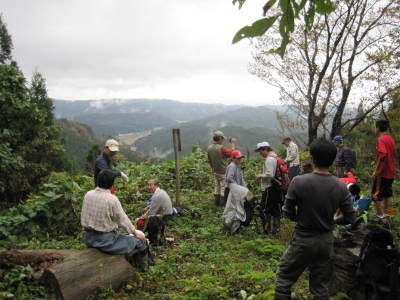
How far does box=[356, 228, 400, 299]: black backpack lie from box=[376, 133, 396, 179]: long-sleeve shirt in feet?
7.28

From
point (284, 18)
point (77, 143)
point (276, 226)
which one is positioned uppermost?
point (284, 18)

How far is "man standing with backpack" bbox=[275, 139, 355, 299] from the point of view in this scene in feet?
8.73

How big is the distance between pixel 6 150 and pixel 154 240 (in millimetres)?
3997

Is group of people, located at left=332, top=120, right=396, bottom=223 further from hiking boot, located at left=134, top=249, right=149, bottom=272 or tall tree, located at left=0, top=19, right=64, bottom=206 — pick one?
tall tree, located at left=0, top=19, right=64, bottom=206

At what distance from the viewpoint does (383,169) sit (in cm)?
521

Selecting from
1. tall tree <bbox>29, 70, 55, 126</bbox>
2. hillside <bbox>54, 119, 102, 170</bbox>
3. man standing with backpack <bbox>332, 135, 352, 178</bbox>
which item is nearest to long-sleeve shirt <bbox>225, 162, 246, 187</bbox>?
man standing with backpack <bbox>332, 135, 352, 178</bbox>

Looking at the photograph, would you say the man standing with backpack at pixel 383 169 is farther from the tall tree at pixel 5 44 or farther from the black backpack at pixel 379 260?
the tall tree at pixel 5 44

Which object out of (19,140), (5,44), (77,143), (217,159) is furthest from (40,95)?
(77,143)

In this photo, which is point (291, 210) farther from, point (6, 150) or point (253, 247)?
point (6, 150)

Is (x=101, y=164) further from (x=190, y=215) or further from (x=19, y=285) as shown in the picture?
(x=190, y=215)

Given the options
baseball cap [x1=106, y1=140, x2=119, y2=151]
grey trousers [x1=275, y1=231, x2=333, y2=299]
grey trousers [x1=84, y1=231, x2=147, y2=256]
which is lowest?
grey trousers [x1=84, y1=231, x2=147, y2=256]

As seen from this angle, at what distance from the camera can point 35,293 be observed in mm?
3418

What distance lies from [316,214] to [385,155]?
322 centimetres

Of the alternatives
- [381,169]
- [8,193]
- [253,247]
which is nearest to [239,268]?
[253,247]
